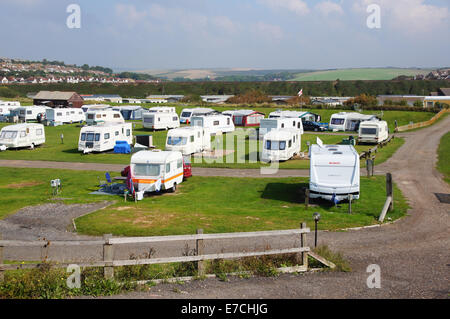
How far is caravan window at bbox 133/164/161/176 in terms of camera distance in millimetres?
22953

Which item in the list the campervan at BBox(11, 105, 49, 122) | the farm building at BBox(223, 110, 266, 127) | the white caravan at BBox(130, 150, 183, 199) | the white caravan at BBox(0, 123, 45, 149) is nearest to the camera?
the white caravan at BBox(130, 150, 183, 199)

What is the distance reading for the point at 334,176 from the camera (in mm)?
19828

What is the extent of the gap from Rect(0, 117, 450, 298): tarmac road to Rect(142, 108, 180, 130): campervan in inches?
1381

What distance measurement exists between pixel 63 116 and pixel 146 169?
139ft

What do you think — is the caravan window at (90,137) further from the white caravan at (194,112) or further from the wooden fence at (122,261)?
the wooden fence at (122,261)

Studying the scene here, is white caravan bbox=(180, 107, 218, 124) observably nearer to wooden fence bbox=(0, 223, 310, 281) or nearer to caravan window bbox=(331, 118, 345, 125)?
caravan window bbox=(331, 118, 345, 125)

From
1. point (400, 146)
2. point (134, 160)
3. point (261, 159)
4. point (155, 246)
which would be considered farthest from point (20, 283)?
point (400, 146)

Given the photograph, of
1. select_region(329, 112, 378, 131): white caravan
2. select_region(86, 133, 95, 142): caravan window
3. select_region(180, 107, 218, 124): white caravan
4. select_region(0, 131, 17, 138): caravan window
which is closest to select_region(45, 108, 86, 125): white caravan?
select_region(180, 107, 218, 124): white caravan

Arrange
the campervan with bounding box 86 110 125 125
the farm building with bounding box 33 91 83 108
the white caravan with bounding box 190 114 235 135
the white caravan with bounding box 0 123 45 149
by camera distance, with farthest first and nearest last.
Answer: the farm building with bounding box 33 91 83 108 → the campervan with bounding box 86 110 125 125 → the white caravan with bounding box 190 114 235 135 → the white caravan with bounding box 0 123 45 149

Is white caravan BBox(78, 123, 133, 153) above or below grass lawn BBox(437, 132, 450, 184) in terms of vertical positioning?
above

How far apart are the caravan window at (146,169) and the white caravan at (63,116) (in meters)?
40.6

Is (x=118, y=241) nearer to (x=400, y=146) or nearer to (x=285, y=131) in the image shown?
(x=285, y=131)

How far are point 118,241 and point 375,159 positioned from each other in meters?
28.1

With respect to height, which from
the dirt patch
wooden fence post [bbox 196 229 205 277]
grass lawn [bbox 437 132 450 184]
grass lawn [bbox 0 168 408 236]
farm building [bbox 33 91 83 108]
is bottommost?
the dirt patch
